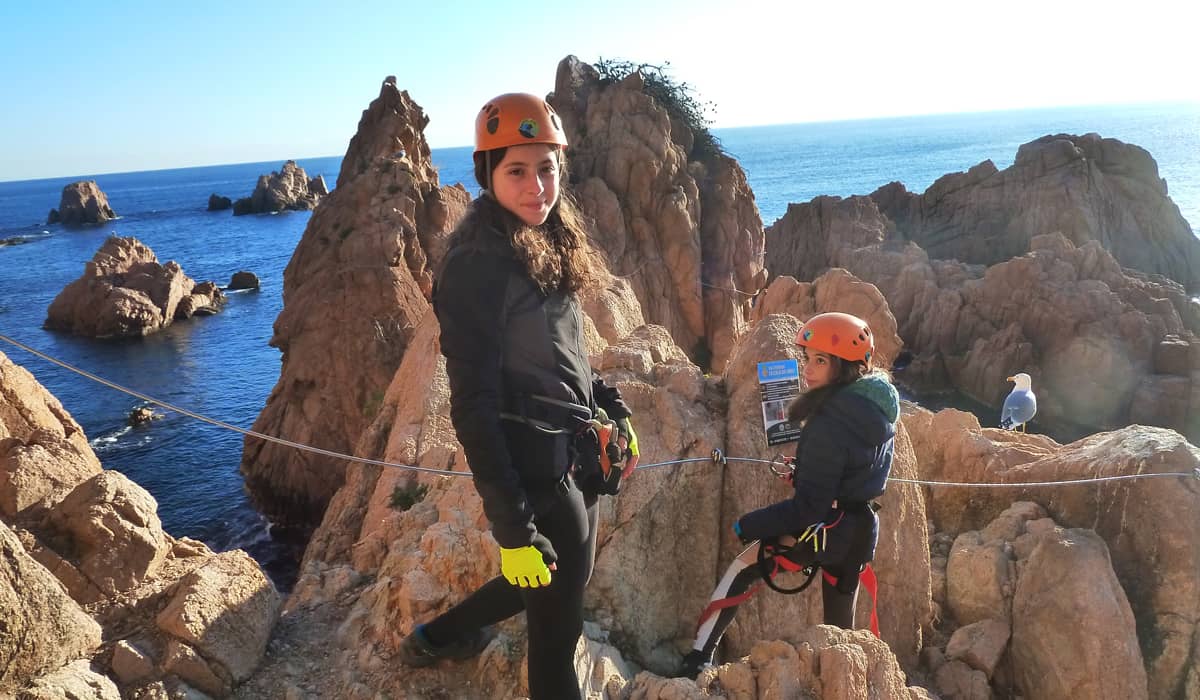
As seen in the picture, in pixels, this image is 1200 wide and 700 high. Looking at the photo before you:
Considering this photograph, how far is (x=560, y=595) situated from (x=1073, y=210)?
50.0 metres

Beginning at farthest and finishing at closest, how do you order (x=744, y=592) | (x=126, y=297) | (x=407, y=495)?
(x=126, y=297) → (x=407, y=495) → (x=744, y=592)

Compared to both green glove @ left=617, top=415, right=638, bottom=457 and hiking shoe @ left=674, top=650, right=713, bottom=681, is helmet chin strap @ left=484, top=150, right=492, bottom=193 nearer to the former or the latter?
green glove @ left=617, top=415, right=638, bottom=457

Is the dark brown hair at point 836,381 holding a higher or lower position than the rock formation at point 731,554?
higher

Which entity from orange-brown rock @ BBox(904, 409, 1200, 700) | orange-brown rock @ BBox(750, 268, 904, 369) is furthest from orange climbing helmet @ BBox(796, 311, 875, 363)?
orange-brown rock @ BBox(750, 268, 904, 369)

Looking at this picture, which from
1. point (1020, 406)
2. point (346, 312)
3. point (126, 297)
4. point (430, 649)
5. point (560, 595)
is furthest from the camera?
point (126, 297)

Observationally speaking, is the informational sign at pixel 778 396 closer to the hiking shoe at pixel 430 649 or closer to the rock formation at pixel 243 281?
the hiking shoe at pixel 430 649

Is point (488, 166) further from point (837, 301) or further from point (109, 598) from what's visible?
point (837, 301)

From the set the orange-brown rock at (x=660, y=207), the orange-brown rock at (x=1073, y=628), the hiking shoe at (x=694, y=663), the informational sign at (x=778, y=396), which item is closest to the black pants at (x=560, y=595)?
the hiking shoe at (x=694, y=663)

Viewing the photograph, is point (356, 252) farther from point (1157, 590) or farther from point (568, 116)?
point (1157, 590)

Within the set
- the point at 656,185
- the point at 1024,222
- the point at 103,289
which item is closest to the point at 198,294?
the point at 103,289

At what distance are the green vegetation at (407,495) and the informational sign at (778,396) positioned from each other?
10.3 feet

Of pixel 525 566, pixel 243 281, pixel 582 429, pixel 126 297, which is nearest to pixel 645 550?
pixel 582 429

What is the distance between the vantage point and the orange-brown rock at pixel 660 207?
69.2 ft

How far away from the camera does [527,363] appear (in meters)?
3.07
